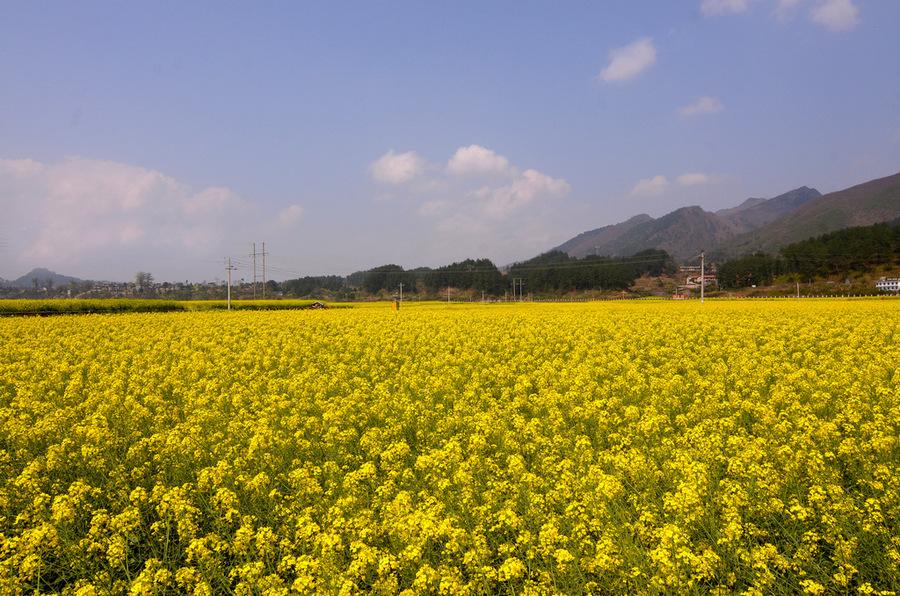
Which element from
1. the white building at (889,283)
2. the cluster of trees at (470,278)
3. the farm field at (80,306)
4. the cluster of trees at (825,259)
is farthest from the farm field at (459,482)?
the cluster of trees at (470,278)

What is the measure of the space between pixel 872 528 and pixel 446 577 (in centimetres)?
440

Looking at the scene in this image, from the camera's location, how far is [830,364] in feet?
43.0

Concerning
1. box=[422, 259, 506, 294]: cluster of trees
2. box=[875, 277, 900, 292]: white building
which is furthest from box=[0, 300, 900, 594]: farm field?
box=[422, 259, 506, 294]: cluster of trees

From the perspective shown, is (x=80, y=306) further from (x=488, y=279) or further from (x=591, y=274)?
(x=591, y=274)

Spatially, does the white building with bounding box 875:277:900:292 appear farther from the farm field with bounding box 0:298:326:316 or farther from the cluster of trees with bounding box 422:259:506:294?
the farm field with bounding box 0:298:326:316

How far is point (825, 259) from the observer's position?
394ft

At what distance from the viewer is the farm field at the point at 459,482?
4637mm

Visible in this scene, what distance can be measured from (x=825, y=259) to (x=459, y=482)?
14743 centimetres

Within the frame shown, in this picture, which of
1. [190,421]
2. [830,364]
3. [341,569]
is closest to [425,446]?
[341,569]

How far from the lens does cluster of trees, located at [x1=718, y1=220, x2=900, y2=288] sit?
117 m

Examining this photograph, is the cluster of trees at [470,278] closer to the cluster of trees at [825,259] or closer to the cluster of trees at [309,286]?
the cluster of trees at [309,286]

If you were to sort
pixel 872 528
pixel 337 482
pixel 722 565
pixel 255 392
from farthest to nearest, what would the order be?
1. pixel 255 392
2. pixel 337 482
3. pixel 872 528
4. pixel 722 565

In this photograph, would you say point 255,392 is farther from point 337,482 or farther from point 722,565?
point 722,565

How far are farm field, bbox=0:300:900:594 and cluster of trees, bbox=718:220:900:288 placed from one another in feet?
437
